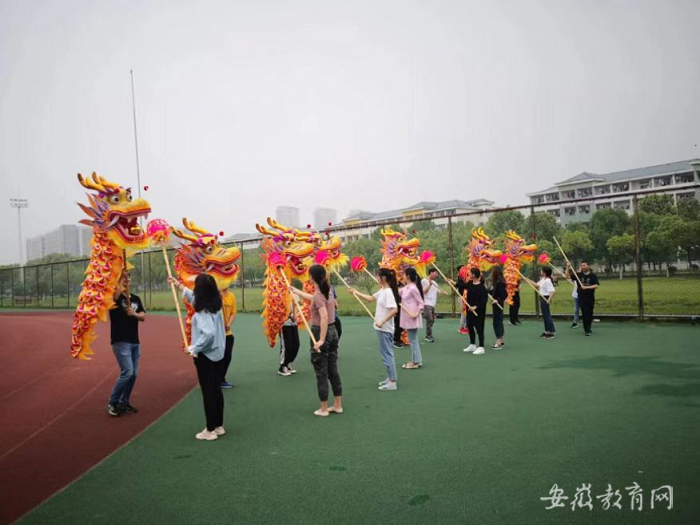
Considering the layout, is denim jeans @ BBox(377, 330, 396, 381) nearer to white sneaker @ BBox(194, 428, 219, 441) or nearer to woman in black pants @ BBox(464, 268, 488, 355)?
white sneaker @ BBox(194, 428, 219, 441)

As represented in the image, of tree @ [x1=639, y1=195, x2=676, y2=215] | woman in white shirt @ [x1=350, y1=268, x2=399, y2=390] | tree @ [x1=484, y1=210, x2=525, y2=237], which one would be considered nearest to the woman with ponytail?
woman in white shirt @ [x1=350, y1=268, x2=399, y2=390]

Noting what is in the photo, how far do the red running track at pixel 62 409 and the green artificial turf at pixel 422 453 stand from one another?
0.29 metres

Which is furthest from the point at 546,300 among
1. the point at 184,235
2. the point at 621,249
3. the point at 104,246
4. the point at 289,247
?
the point at 104,246

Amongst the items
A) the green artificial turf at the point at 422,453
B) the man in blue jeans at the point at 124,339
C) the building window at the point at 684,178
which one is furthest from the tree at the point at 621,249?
the building window at the point at 684,178

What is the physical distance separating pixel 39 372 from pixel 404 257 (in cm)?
790

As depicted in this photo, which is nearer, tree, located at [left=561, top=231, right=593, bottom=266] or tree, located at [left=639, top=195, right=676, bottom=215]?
tree, located at [left=639, top=195, right=676, bottom=215]

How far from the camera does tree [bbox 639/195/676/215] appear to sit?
11.9m

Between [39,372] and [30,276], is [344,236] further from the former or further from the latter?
[30,276]

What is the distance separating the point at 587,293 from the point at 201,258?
817 centimetres

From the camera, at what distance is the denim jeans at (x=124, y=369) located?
18.9 feet

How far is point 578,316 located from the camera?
12.0m

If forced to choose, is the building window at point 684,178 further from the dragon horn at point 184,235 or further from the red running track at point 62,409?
the dragon horn at point 184,235

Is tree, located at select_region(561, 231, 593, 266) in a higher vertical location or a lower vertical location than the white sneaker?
higher

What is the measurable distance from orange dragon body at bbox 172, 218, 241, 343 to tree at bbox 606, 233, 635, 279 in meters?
10.3
